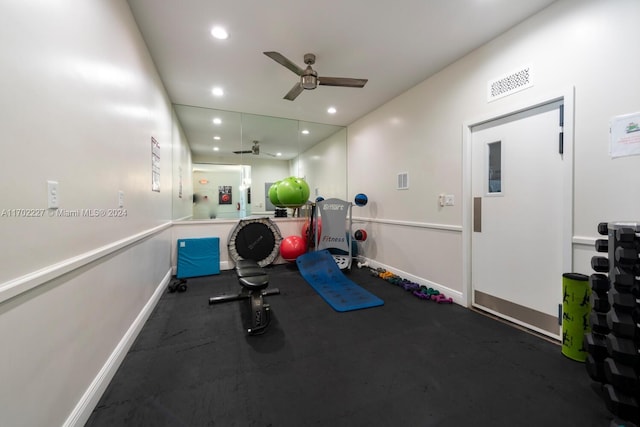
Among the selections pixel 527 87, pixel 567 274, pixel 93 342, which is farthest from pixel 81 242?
pixel 527 87

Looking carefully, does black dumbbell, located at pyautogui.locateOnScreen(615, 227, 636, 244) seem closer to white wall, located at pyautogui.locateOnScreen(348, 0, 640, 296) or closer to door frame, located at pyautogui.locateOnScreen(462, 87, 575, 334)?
white wall, located at pyautogui.locateOnScreen(348, 0, 640, 296)

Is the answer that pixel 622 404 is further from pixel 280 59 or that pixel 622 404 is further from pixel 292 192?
pixel 292 192

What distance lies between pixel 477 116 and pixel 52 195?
353 cm

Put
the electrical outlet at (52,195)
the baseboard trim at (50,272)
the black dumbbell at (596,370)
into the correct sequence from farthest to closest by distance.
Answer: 1. the black dumbbell at (596,370)
2. the electrical outlet at (52,195)
3. the baseboard trim at (50,272)

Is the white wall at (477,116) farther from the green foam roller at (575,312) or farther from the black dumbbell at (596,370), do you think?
the black dumbbell at (596,370)

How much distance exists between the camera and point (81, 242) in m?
1.42

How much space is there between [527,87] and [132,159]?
364cm

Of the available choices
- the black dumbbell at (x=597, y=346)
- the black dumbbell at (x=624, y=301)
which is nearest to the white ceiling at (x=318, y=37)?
the black dumbbell at (x=624, y=301)

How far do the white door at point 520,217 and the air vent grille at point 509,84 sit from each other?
24 cm

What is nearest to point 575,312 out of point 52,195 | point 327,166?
point 52,195

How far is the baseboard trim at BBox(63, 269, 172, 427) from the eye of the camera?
4.41ft

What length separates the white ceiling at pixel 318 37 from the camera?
2.21 m

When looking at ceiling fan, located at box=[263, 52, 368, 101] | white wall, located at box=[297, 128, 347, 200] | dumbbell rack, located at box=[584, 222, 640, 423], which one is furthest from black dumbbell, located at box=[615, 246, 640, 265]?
white wall, located at box=[297, 128, 347, 200]

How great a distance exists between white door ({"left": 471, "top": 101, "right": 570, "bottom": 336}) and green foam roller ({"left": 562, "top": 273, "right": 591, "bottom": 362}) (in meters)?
0.28
